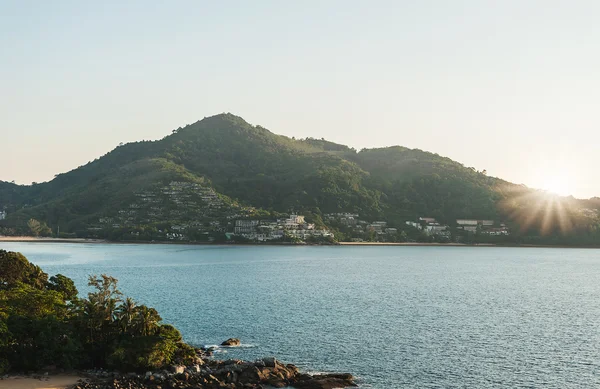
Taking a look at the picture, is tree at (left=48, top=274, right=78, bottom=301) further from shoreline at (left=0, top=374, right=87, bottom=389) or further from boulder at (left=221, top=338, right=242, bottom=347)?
shoreline at (left=0, top=374, right=87, bottom=389)

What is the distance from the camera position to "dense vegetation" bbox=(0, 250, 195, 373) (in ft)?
180

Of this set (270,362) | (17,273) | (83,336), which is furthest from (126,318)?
(17,273)

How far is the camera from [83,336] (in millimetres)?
57719

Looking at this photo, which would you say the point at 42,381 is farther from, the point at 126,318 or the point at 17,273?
the point at 17,273

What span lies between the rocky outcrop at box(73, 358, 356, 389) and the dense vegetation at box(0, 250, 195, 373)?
2.54 m

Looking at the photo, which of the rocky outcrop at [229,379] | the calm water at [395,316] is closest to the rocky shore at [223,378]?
the rocky outcrop at [229,379]

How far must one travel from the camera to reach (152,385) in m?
52.0

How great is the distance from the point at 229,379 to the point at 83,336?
14215 mm

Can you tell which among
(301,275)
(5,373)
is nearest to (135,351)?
(5,373)

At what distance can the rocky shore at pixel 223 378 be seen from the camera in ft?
171

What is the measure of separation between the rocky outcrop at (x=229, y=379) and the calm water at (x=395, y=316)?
3.95 meters

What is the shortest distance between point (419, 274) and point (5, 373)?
11411cm

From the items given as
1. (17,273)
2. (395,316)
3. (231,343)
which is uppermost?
(17,273)

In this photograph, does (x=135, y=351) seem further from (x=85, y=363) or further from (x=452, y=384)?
(x=452, y=384)
